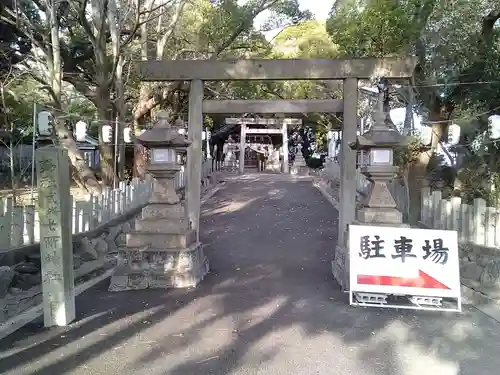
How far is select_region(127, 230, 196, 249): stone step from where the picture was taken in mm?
8367

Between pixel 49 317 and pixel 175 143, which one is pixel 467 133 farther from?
pixel 49 317

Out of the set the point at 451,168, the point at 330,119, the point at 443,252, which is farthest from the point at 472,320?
the point at 330,119

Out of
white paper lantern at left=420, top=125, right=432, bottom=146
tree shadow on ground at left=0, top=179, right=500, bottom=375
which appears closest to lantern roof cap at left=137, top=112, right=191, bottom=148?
tree shadow on ground at left=0, top=179, right=500, bottom=375

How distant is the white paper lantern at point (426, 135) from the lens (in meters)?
13.4

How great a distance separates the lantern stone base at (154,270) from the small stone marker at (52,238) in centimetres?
208

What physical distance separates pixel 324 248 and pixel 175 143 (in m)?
5.12

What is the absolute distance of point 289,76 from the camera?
9.62 metres

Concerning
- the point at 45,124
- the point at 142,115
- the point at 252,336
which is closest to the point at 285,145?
the point at 142,115

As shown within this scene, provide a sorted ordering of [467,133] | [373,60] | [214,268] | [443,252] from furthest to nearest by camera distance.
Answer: [467,133] < [214,268] < [373,60] < [443,252]

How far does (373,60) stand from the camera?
934 cm

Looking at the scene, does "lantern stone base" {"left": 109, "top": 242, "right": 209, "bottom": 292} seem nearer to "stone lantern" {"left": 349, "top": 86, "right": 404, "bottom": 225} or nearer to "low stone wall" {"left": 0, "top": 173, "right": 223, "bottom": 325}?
"low stone wall" {"left": 0, "top": 173, "right": 223, "bottom": 325}

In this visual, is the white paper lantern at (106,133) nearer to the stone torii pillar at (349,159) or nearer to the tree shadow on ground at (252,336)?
the tree shadow on ground at (252,336)

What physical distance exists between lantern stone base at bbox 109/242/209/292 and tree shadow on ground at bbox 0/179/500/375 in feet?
0.95

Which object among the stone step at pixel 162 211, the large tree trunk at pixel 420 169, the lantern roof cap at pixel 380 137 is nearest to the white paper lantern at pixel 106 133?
the stone step at pixel 162 211
